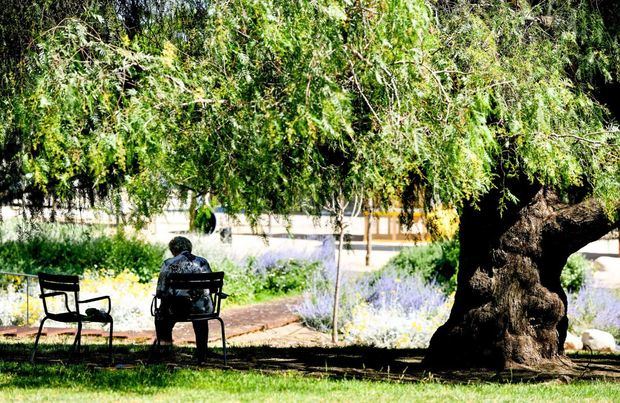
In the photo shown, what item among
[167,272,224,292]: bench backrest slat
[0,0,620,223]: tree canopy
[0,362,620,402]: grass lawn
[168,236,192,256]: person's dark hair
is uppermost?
[0,0,620,223]: tree canopy

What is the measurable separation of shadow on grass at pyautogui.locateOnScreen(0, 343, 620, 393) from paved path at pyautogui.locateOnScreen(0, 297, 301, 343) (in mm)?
1071

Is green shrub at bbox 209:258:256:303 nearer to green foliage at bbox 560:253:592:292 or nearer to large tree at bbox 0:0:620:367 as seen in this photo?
green foliage at bbox 560:253:592:292

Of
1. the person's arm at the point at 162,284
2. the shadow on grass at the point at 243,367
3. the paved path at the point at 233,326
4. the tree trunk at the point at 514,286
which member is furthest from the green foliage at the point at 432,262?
the person's arm at the point at 162,284

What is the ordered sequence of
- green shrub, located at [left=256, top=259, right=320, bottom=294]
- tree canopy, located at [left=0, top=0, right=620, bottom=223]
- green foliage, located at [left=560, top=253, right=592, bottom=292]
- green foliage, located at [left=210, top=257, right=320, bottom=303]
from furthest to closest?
green shrub, located at [left=256, top=259, right=320, bottom=294]
green foliage, located at [left=210, top=257, right=320, bottom=303]
green foliage, located at [left=560, top=253, right=592, bottom=292]
tree canopy, located at [left=0, top=0, right=620, bottom=223]

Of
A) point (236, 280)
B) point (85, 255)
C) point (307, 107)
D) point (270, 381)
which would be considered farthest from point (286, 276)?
point (307, 107)

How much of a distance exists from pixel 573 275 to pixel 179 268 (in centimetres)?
979

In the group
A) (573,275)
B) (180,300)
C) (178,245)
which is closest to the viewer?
(180,300)

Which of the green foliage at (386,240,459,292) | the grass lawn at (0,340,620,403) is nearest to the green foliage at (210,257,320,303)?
the green foliage at (386,240,459,292)

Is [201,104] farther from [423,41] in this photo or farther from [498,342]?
[498,342]

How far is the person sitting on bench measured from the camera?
30.0 feet

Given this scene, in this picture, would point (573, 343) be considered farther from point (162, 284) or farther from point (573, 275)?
point (162, 284)

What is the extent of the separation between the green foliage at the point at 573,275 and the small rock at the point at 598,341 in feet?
10.1

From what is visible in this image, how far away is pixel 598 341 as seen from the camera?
13812 mm

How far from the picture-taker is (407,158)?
Result: 6215 millimetres
